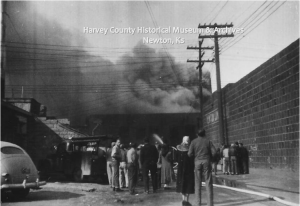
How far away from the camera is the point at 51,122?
1624 inches

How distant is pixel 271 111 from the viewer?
22422 millimetres

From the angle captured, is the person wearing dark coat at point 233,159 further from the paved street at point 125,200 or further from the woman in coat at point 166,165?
the paved street at point 125,200

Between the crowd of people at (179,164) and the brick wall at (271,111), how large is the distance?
2129 millimetres

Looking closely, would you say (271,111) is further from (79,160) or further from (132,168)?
(132,168)

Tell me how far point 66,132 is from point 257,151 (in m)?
22.1

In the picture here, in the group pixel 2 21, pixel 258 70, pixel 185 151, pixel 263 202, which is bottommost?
pixel 263 202

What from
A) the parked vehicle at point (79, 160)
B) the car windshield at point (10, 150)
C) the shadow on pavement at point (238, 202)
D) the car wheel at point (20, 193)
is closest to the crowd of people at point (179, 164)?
the shadow on pavement at point (238, 202)

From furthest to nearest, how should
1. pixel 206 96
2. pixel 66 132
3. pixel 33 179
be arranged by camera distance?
pixel 206 96
pixel 66 132
pixel 33 179

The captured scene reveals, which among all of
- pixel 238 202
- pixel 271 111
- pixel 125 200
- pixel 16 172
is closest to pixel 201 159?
pixel 238 202

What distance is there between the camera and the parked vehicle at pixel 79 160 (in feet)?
57.8

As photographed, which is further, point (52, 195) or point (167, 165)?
point (167, 165)

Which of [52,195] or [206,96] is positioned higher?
[206,96]

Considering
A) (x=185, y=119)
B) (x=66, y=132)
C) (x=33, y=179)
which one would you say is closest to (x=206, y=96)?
(x=185, y=119)

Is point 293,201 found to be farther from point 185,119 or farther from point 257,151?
point 185,119
